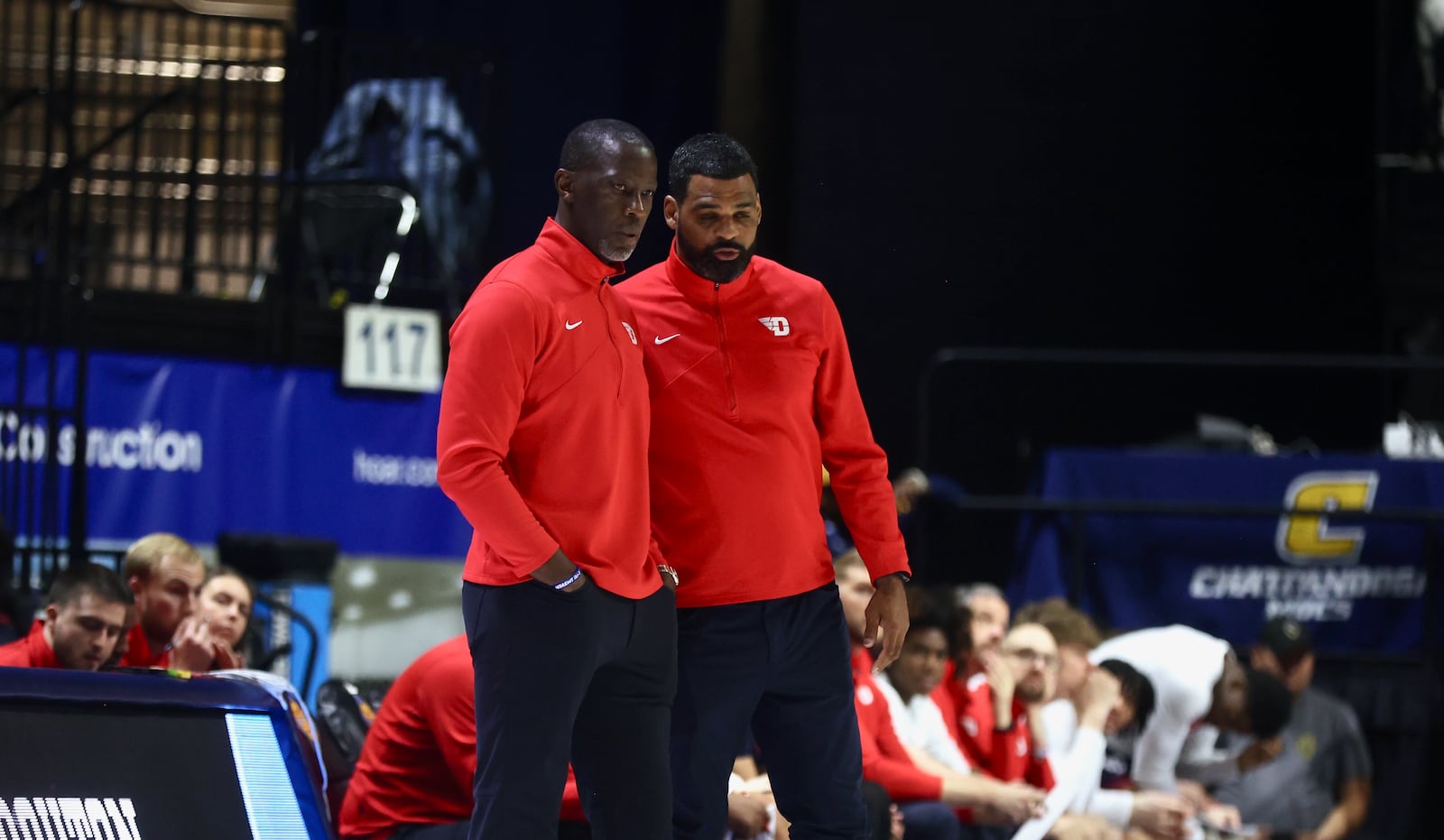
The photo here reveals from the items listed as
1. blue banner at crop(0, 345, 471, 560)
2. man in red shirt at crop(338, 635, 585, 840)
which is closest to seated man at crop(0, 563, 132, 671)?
man in red shirt at crop(338, 635, 585, 840)

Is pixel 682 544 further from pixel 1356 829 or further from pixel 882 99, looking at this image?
pixel 1356 829

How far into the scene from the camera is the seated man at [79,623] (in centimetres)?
429

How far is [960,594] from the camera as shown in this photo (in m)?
6.12

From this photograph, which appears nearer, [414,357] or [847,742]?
[847,742]

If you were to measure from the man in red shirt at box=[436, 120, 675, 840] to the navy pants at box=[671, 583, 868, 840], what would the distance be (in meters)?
0.15

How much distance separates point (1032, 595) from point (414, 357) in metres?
2.62

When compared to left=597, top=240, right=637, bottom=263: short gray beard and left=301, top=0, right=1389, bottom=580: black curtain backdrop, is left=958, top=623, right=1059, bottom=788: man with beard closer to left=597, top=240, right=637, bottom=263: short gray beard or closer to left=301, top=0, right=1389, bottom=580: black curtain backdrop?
left=301, top=0, right=1389, bottom=580: black curtain backdrop

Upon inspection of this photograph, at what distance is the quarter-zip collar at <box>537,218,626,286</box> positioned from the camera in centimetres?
305

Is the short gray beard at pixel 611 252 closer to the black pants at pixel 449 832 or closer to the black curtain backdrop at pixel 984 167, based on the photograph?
the black pants at pixel 449 832

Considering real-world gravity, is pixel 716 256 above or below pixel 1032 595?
above

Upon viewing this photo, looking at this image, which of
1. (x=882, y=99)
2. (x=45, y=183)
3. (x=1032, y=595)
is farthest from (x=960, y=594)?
(x=45, y=183)

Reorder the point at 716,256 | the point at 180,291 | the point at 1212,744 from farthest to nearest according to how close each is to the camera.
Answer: the point at 180,291 < the point at 1212,744 < the point at 716,256

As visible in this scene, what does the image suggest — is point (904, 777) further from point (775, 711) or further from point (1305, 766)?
point (775, 711)

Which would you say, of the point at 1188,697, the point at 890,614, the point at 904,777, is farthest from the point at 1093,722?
the point at 890,614
